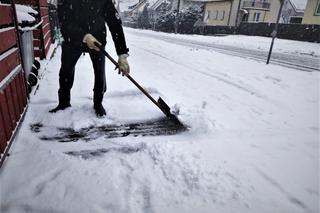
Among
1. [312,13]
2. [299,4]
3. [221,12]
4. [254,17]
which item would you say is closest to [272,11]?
[254,17]

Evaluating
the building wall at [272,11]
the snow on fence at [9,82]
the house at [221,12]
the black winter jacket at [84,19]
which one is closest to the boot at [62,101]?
the snow on fence at [9,82]

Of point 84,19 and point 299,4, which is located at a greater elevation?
point 299,4

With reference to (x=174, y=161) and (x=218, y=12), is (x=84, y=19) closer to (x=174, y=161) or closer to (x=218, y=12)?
(x=174, y=161)

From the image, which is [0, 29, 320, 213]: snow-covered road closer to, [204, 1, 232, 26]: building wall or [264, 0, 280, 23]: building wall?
[204, 1, 232, 26]: building wall

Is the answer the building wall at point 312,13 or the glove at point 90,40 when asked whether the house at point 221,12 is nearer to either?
the building wall at point 312,13

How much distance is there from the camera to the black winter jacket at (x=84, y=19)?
108 inches

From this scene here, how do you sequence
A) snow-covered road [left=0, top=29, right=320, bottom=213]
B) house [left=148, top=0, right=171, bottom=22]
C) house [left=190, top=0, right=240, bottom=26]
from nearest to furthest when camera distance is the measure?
1. snow-covered road [left=0, top=29, right=320, bottom=213]
2. house [left=190, top=0, right=240, bottom=26]
3. house [left=148, top=0, right=171, bottom=22]

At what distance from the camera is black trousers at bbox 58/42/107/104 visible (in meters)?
2.97

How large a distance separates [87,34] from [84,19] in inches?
7.9

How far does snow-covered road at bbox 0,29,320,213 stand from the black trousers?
256 millimetres

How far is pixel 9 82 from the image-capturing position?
94.8 inches

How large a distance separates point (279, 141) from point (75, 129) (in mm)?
2293

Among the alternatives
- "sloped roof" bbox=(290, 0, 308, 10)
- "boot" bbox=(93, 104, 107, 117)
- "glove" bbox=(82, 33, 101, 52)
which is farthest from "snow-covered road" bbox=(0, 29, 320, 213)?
"sloped roof" bbox=(290, 0, 308, 10)

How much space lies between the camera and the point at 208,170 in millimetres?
2223
